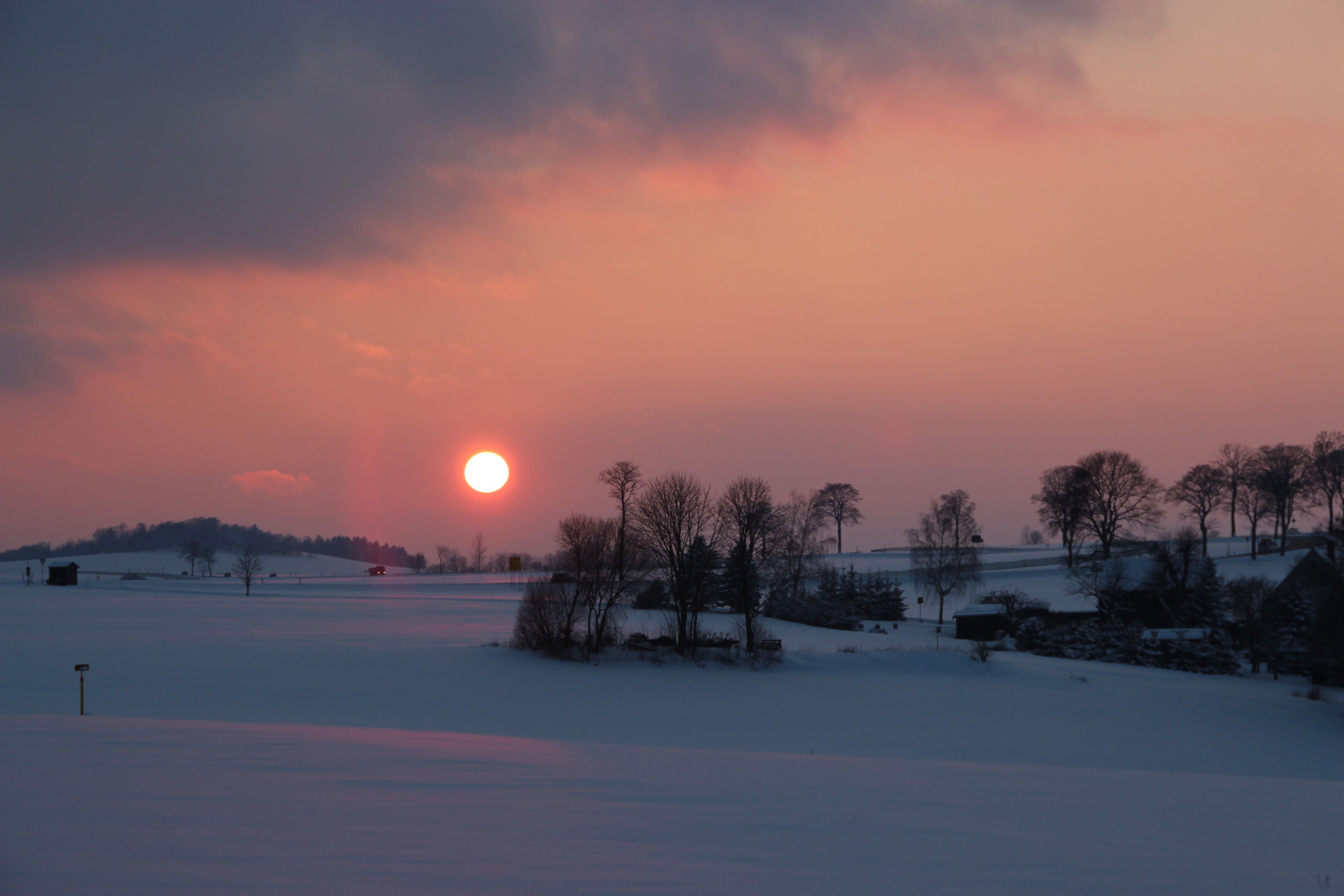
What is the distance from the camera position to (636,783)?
12039 millimetres

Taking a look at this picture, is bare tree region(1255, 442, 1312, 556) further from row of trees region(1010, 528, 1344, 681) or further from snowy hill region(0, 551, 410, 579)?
snowy hill region(0, 551, 410, 579)

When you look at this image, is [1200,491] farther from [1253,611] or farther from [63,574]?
[63,574]

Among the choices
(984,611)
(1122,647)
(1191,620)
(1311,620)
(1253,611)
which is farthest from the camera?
(984,611)

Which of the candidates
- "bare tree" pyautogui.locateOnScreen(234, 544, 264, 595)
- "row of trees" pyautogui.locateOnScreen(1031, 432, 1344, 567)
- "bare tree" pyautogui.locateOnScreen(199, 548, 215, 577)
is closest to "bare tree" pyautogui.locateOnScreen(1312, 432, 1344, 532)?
"row of trees" pyautogui.locateOnScreen(1031, 432, 1344, 567)

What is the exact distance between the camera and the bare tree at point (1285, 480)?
82562 millimetres

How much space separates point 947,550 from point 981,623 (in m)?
19.1

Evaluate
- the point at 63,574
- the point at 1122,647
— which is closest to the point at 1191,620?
the point at 1122,647

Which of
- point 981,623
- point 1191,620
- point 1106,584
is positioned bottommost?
point 981,623

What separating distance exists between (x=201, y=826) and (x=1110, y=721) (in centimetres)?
2933

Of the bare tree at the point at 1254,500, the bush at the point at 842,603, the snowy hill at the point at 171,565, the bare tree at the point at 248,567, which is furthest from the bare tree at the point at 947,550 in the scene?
the snowy hill at the point at 171,565

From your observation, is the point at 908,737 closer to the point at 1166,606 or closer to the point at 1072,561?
the point at 1166,606

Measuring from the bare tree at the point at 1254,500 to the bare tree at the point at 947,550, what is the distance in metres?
26.3

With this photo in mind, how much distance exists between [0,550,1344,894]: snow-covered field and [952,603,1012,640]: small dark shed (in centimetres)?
2240

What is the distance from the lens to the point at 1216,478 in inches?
3285
